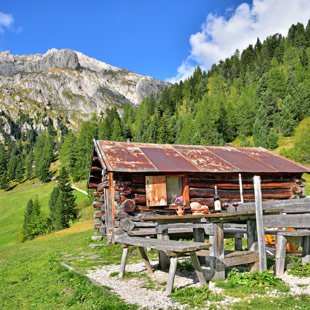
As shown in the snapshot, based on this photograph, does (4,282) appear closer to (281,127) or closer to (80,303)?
(80,303)

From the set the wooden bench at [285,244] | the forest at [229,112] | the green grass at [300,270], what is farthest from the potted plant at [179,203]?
the forest at [229,112]

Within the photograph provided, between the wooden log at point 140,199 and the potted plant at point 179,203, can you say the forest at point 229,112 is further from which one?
the potted plant at point 179,203

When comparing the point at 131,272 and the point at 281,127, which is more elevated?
the point at 281,127

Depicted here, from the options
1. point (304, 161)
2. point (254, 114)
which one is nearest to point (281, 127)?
point (254, 114)

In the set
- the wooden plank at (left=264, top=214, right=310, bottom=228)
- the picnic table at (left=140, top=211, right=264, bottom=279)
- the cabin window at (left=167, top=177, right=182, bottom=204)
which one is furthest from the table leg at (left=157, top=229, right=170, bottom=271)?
the cabin window at (left=167, top=177, right=182, bottom=204)

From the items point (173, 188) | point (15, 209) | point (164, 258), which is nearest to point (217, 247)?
point (164, 258)

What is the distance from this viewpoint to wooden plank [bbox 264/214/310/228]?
8845mm

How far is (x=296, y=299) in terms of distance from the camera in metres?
7.13

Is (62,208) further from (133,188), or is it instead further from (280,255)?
(280,255)

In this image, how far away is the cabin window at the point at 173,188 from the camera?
19578 mm

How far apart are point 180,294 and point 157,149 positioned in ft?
46.9

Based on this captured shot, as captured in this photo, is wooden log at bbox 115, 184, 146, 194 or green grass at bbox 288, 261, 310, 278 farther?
wooden log at bbox 115, 184, 146, 194

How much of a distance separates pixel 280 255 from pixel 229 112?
90879mm

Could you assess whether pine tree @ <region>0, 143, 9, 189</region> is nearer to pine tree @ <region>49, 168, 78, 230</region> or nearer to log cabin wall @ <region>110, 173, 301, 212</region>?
pine tree @ <region>49, 168, 78, 230</region>
